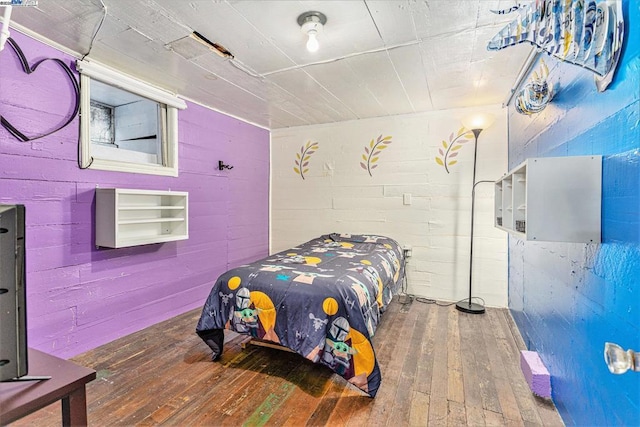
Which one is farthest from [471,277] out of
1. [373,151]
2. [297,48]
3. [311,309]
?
[297,48]

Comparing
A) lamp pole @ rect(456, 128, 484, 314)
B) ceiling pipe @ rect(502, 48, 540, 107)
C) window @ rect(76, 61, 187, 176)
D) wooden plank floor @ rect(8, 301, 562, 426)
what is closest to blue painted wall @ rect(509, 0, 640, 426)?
ceiling pipe @ rect(502, 48, 540, 107)

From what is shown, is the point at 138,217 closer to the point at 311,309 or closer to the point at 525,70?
the point at 311,309

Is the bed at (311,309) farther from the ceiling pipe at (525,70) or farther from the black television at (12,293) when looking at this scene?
the ceiling pipe at (525,70)

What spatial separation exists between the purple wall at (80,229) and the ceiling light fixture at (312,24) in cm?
173

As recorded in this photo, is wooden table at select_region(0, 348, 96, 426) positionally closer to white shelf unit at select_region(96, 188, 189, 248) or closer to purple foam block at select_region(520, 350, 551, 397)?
white shelf unit at select_region(96, 188, 189, 248)

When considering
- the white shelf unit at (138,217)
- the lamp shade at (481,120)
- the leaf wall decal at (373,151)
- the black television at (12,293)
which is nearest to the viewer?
the black television at (12,293)

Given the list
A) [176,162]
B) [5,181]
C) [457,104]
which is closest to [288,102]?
[176,162]

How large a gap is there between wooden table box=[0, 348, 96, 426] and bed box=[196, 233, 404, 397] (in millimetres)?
1239

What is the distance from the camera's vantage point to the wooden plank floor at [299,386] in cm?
166

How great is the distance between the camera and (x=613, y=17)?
1021 mm

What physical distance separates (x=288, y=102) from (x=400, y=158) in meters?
1.49

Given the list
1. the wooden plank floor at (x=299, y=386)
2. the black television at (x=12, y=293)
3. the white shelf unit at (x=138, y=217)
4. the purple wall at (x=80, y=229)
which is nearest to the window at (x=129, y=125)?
the purple wall at (x=80, y=229)

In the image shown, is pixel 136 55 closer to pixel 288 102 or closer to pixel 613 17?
pixel 288 102

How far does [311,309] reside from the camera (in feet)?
6.35
